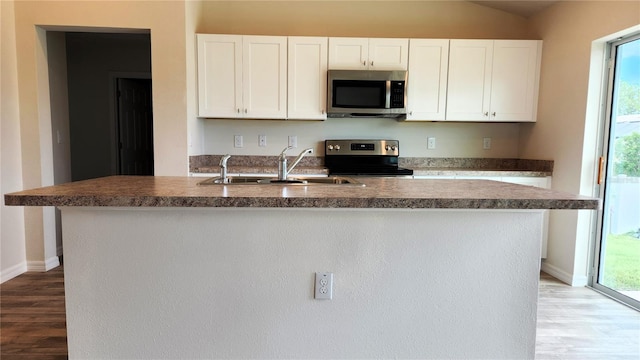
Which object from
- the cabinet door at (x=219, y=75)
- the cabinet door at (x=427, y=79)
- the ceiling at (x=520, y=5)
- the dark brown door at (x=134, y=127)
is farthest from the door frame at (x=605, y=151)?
the dark brown door at (x=134, y=127)

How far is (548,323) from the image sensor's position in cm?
223

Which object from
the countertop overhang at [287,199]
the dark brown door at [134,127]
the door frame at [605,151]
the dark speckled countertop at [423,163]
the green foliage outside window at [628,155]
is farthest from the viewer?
the dark brown door at [134,127]

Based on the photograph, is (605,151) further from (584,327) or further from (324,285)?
(324,285)

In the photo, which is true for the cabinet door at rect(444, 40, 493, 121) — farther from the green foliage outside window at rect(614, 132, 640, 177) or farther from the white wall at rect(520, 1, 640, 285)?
the green foliage outside window at rect(614, 132, 640, 177)

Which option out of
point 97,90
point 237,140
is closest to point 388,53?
point 237,140

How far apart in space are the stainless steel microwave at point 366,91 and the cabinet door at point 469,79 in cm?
46

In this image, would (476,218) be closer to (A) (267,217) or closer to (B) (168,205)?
(A) (267,217)

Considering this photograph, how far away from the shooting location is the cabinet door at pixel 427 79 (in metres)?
3.25

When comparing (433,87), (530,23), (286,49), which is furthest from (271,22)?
(530,23)

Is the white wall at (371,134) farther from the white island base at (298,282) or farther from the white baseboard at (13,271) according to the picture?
the white island base at (298,282)

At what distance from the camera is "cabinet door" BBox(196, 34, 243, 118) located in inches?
125

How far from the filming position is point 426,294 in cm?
147

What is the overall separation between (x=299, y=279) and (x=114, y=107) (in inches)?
164

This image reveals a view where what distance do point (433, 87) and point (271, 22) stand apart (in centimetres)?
169
